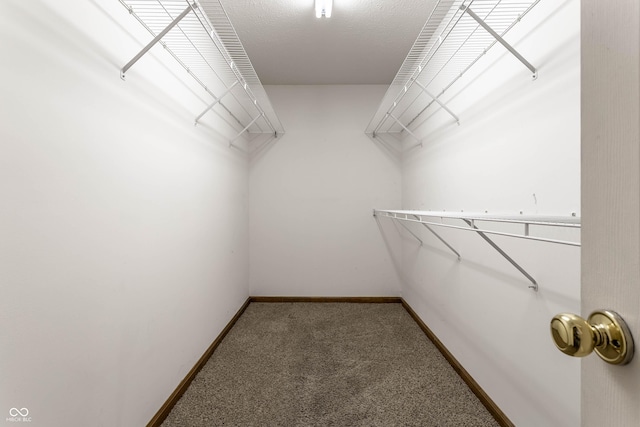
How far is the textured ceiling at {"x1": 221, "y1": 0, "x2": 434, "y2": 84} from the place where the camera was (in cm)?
169

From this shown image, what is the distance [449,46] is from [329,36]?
0.99 metres

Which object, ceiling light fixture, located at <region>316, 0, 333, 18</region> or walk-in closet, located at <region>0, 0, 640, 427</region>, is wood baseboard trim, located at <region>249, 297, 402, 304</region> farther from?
ceiling light fixture, located at <region>316, 0, 333, 18</region>

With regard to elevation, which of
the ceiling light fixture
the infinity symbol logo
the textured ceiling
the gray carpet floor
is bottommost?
the gray carpet floor

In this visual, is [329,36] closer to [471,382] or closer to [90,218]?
[90,218]

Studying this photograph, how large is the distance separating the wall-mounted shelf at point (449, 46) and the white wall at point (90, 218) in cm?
125

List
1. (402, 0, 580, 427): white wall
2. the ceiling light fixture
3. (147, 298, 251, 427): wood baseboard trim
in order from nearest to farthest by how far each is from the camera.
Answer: (402, 0, 580, 427): white wall
(147, 298, 251, 427): wood baseboard trim
the ceiling light fixture

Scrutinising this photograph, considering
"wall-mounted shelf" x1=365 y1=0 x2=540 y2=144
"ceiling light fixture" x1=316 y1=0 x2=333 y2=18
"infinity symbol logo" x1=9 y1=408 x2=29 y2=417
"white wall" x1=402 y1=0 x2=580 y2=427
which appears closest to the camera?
"infinity symbol logo" x1=9 y1=408 x2=29 y2=417

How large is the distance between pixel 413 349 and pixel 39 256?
6.85 ft

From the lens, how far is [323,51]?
2.20 meters

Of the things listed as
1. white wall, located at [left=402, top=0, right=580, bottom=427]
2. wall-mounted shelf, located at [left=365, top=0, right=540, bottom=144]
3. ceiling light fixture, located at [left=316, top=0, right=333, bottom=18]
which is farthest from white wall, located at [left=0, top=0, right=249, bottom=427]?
white wall, located at [left=402, top=0, right=580, bottom=427]

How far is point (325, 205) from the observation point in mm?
2910

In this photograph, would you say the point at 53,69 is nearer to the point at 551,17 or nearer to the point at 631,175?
the point at 631,175

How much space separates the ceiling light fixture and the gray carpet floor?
7.33 ft

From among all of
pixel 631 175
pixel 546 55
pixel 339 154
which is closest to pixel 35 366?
pixel 631 175
